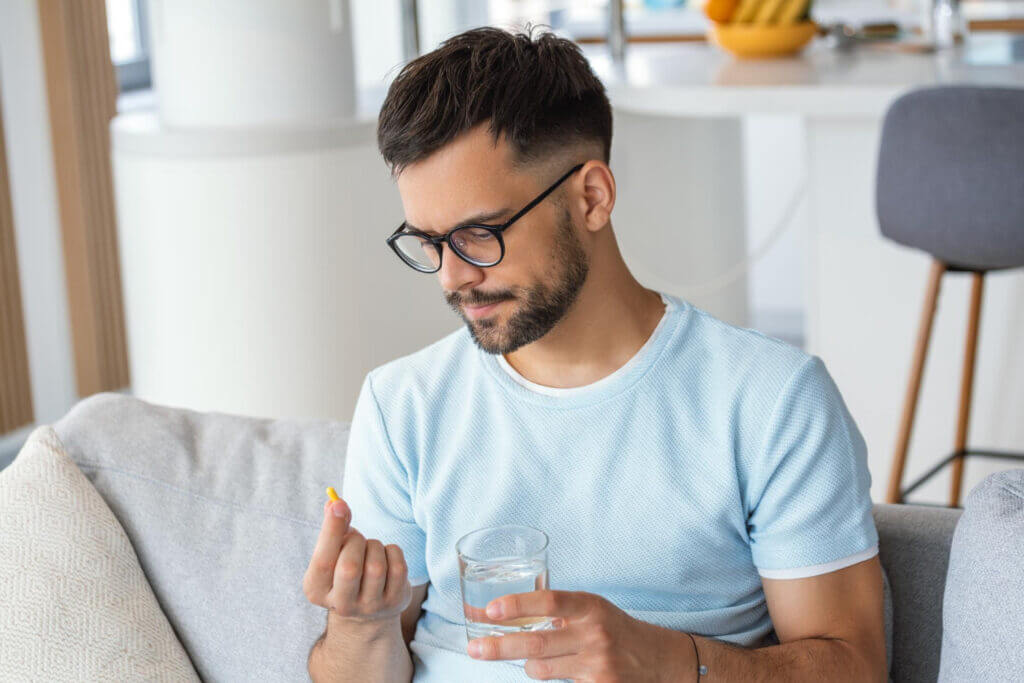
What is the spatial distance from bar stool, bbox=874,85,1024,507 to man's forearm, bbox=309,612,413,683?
1.44 meters

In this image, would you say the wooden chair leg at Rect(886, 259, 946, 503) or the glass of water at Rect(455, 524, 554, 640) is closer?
the glass of water at Rect(455, 524, 554, 640)

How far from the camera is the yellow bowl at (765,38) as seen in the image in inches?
139

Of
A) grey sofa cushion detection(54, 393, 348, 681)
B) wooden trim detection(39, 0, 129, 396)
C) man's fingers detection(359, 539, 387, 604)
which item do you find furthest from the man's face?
wooden trim detection(39, 0, 129, 396)

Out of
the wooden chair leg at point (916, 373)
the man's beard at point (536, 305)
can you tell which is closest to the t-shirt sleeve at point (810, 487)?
the man's beard at point (536, 305)

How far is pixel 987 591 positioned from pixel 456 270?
2.04 feet

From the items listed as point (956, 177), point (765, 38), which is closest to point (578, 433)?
point (956, 177)

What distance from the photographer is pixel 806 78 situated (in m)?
3.13

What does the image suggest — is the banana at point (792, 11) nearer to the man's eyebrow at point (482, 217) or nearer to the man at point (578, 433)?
the man at point (578, 433)

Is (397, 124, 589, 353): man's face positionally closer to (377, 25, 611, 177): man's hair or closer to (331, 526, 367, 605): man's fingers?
(377, 25, 611, 177): man's hair

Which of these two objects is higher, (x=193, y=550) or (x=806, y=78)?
(x=806, y=78)

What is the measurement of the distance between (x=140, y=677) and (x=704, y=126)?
277 cm

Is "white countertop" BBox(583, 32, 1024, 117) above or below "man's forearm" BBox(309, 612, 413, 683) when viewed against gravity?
above

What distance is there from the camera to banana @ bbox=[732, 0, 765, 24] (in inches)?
141

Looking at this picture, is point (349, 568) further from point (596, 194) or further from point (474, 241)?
point (596, 194)
